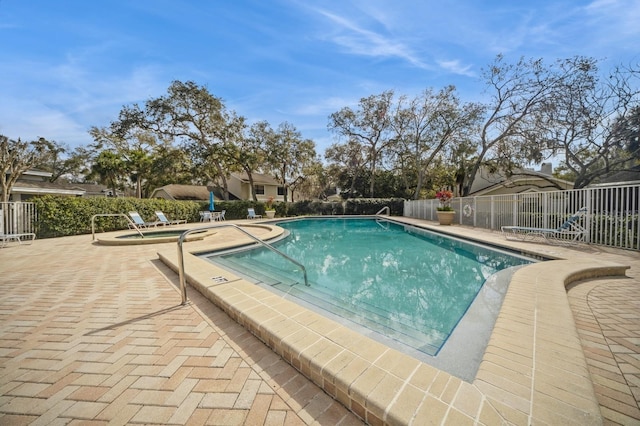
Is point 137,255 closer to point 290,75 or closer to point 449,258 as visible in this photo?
point 449,258

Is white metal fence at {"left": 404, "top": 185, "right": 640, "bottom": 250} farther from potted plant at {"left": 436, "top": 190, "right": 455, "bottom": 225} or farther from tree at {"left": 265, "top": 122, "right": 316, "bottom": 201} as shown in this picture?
tree at {"left": 265, "top": 122, "right": 316, "bottom": 201}

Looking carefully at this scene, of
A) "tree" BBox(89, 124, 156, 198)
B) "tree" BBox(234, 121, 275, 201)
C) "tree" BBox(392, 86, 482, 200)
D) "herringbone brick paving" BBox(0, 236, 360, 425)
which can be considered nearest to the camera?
"herringbone brick paving" BBox(0, 236, 360, 425)

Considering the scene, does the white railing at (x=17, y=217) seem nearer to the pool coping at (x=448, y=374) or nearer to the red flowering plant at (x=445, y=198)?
the pool coping at (x=448, y=374)

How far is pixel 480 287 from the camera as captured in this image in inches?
165

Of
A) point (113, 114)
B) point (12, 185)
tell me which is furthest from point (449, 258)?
point (113, 114)

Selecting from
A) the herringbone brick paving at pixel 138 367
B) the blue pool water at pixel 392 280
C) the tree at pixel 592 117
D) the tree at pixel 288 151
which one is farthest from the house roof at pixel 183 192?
the tree at pixel 592 117

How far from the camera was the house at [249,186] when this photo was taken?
3366 cm

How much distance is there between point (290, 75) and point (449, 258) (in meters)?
12.3

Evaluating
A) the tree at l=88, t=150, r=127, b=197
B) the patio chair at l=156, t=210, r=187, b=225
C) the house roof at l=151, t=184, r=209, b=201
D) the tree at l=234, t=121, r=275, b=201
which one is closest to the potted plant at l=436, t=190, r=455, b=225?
the patio chair at l=156, t=210, r=187, b=225

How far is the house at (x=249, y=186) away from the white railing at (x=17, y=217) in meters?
24.4

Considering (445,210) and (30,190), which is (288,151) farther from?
(30,190)

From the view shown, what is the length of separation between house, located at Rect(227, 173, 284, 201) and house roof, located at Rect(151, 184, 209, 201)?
375cm

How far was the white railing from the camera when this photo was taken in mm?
8614

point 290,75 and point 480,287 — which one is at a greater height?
point 290,75
